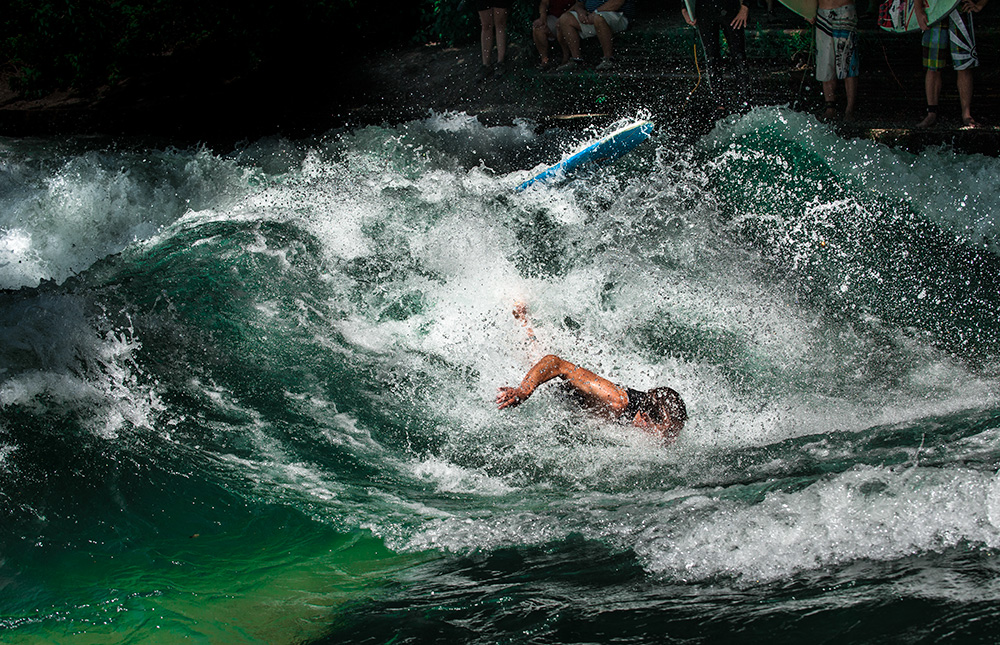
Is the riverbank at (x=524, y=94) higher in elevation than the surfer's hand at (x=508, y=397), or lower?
higher

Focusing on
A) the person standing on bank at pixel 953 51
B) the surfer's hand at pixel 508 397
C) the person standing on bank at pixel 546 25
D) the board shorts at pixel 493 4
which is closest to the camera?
the surfer's hand at pixel 508 397

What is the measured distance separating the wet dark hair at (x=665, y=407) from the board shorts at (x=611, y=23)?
537cm

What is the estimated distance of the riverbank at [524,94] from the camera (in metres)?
7.48

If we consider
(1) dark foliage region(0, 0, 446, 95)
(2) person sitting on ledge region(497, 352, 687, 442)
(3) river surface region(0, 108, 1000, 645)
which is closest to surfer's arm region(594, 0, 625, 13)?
(3) river surface region(0, 108, 1000, 645)

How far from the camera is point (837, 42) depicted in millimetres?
7145

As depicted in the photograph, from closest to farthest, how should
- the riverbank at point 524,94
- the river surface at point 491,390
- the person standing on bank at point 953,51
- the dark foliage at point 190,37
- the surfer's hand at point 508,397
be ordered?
the river surface at point 491,390
the surfer's hand at point 508,397
the person standing on bank at point 953,51
the riverbank at point 524,94
the dark foliage at point 190,37

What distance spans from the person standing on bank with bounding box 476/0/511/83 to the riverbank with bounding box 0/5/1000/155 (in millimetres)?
141

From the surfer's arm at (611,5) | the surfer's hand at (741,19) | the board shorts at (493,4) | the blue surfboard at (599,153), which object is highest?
the board shorts at (493,4)

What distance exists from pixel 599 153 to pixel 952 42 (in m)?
2.94

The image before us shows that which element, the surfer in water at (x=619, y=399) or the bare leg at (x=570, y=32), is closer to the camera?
the surfer in water at (x=619, y=399)

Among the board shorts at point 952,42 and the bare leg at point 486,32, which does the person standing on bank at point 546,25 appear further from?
the board shorts at point 952,42

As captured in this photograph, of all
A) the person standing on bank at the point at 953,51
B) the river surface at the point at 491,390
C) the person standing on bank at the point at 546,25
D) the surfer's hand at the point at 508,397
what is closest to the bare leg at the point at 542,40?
the person standing on bank at the point at 546,25

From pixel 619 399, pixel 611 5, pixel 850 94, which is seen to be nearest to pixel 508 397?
pixel 619 399

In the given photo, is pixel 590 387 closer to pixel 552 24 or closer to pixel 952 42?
pixel 952 42
